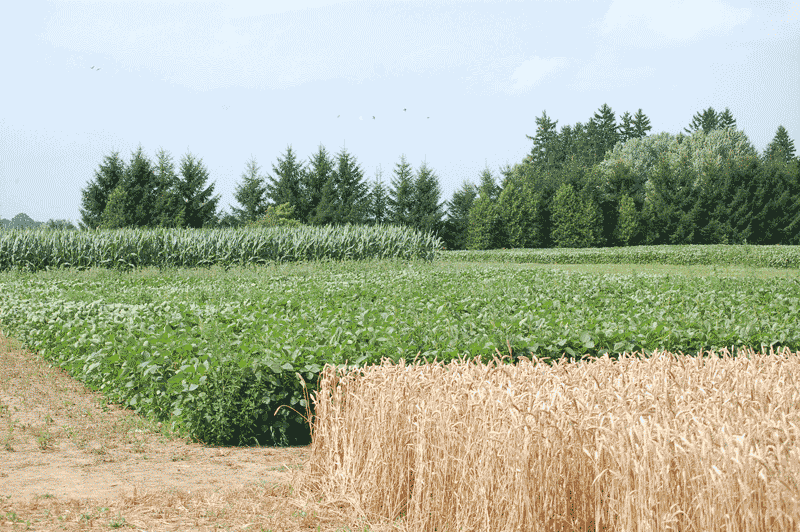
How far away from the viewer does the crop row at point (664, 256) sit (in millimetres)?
24625

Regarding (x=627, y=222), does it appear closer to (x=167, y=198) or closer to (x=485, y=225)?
(x=485, y=225)

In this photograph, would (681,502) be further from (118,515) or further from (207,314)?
(207,314)

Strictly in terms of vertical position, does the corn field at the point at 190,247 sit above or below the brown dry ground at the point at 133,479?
above

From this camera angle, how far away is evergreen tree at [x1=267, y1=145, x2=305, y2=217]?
3938 cm

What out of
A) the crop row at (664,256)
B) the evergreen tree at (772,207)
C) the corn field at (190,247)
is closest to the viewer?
the corn field at (190,247)

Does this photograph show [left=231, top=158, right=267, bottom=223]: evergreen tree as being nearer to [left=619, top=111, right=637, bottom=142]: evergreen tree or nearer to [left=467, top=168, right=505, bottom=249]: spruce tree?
[left=467, top=168, right=505, bottom=249]: spruce tree

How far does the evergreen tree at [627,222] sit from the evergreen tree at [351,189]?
51.7ft

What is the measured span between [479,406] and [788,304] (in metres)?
7.97

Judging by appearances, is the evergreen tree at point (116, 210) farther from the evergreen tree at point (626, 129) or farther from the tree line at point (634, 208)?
the evergreen tree at point (626, 129)

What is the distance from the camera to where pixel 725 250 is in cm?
2619

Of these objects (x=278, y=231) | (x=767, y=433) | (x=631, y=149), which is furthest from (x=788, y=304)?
A: (x=631, y=149)

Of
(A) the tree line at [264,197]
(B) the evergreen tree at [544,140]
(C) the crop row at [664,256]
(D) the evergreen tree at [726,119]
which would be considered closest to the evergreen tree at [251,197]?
(A) the tree line at [264,197]

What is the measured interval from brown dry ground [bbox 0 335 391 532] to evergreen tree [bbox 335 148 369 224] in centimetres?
3220

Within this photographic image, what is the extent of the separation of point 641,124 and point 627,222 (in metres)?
37.2
